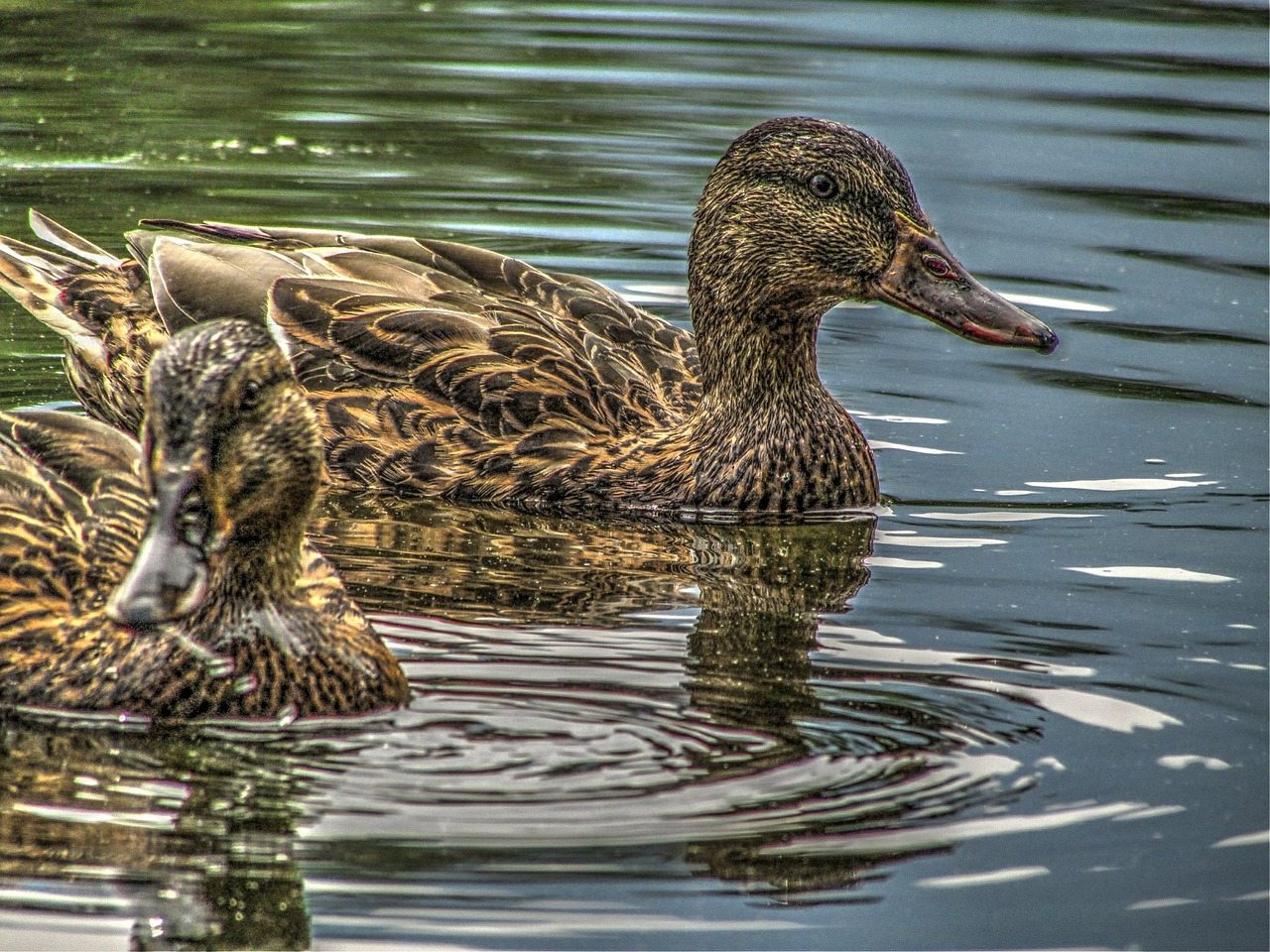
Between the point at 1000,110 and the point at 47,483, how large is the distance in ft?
33.2

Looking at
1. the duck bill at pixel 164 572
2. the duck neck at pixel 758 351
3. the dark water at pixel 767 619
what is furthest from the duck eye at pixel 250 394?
the duck neck at pixel 758 351

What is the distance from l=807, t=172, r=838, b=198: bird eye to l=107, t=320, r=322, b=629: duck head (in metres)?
3.27

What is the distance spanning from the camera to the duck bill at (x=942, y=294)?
28.0 feet

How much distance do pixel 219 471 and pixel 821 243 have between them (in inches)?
142

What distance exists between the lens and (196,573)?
18.3 ft

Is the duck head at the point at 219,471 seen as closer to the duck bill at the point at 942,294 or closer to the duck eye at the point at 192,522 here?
the duck eye at the point at 192,522

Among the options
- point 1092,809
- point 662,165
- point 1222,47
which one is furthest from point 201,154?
point 1092,809

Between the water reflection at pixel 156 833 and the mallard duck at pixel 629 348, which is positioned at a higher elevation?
the mallard duck at pixel 629 348

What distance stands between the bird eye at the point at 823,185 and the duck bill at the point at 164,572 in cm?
384

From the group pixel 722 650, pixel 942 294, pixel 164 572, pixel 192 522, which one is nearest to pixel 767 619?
pixel 722 650

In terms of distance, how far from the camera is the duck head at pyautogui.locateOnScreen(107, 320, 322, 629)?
5562mm

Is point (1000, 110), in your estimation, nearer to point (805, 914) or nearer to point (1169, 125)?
point (1169, 125)

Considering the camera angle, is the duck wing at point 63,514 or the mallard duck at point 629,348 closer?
the duck wing at point 63,514

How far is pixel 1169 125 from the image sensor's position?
50.0ft
